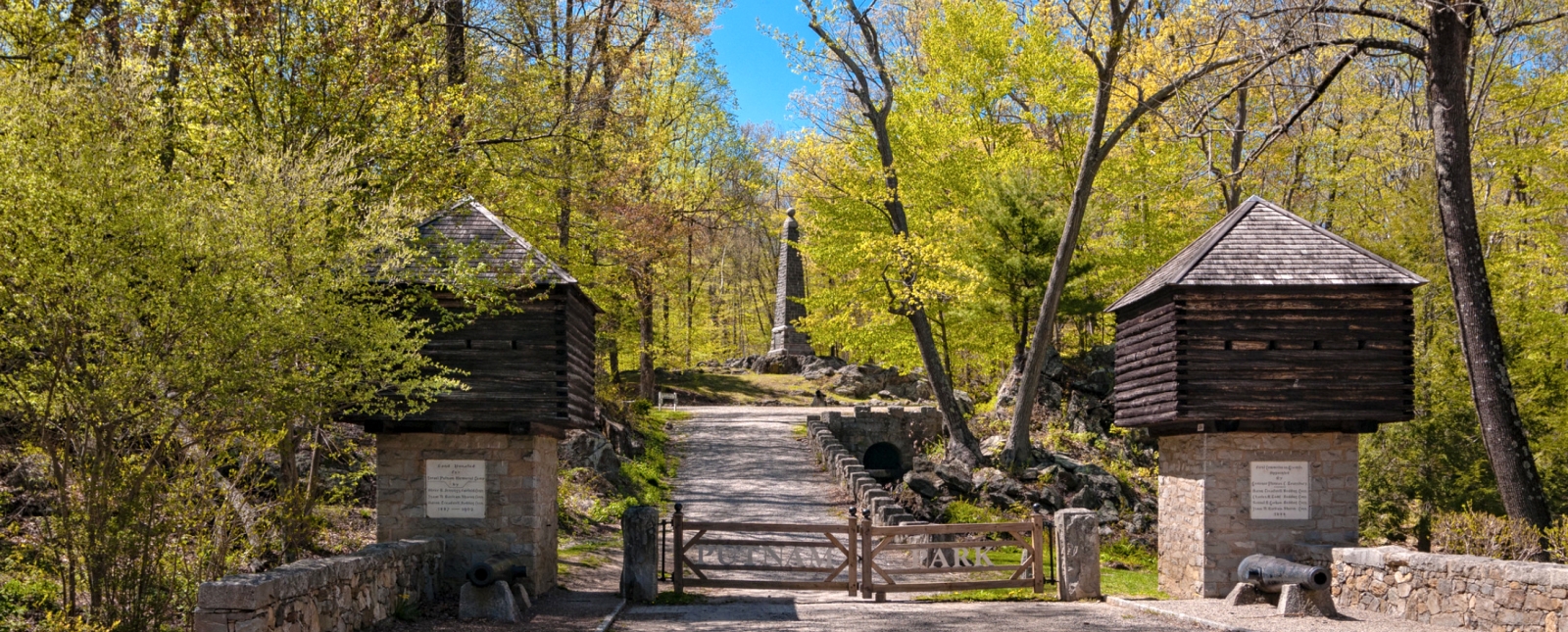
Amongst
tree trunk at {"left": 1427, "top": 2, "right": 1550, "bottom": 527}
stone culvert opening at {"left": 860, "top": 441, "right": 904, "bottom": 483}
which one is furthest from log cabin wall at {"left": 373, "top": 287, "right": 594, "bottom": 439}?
stone culvert opening at {"left": 860, "top": 441, "right": 904, "bottom": 483}

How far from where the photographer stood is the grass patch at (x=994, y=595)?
45.0 ft

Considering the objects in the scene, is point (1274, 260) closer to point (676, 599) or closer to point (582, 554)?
point (676, 599)

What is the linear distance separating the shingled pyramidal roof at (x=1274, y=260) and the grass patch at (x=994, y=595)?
4.00 metres

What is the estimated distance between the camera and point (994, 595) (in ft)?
45.5

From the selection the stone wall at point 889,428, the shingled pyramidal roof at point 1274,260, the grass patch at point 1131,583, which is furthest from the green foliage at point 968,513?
the stone wall at point 889,428

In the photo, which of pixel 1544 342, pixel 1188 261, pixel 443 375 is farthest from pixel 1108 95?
pixel 443 375

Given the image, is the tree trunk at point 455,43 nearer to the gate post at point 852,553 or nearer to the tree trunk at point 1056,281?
the gate post at point 852,553

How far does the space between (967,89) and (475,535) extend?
16109mm

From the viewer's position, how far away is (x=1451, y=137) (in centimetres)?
1316

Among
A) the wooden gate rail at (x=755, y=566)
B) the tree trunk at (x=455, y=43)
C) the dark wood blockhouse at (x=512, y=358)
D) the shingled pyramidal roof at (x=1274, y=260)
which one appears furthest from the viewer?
the tree trunk at (x=455, y=43)

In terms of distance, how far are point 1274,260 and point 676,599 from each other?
Answer: 27.7 ft

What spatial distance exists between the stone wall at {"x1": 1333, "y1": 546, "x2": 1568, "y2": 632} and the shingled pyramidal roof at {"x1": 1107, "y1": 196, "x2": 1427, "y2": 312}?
10.8 ft

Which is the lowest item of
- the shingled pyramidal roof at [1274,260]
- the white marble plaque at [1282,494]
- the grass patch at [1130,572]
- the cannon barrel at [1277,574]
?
the grass patch at [1130,572]

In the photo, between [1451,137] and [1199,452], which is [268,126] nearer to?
[1199,452]
